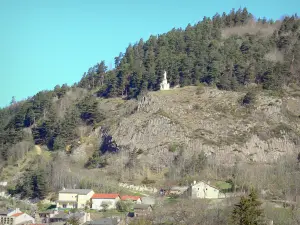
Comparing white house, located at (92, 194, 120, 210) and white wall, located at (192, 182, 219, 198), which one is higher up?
white wall, located at (192, 182, 219, 198)

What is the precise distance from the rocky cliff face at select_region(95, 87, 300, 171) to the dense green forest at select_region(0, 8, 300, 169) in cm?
564

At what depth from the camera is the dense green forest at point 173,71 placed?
7981 centimetres

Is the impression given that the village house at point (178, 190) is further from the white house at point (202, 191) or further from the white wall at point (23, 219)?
the white wall at point (23, 219)

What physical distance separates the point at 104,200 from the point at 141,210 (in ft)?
18.7

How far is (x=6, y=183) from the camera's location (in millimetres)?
69000

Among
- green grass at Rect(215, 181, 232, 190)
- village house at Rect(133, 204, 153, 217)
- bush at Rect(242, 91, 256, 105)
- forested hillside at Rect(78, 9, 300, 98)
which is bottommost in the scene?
village house at Rect(133, 204, 153, 217)

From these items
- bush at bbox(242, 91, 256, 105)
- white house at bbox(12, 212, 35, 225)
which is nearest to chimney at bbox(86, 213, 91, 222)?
white house at bbox(12, 212, 35, 225)

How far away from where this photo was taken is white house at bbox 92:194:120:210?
186 feet

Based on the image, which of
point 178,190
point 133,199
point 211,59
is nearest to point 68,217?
point 133,199

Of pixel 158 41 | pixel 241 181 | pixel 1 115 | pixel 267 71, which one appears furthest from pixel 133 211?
pixel 1 115

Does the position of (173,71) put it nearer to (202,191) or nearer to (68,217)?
(202,191)

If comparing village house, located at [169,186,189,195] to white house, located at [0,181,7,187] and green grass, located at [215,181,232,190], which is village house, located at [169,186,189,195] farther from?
white house, located at [0,181,7,187]

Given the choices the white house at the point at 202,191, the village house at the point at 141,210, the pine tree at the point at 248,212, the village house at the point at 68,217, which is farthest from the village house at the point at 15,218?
the pine tree at the point at 248,212

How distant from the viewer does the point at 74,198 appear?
5884 centimetres
